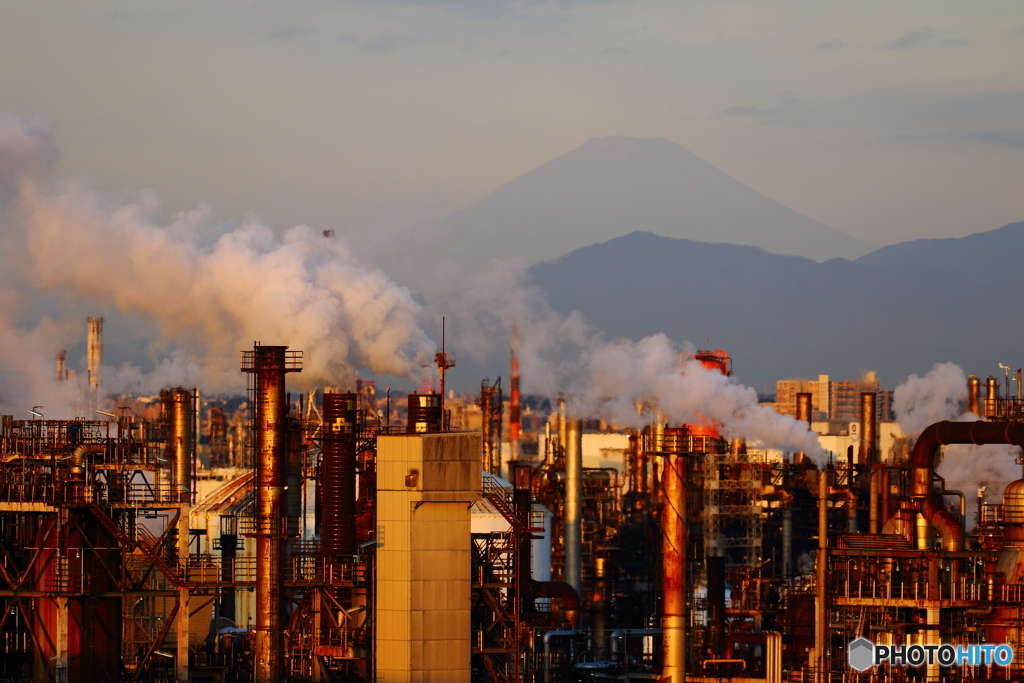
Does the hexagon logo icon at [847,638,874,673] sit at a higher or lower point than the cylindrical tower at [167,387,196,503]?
lower

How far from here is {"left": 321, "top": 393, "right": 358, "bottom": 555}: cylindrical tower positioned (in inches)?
1823

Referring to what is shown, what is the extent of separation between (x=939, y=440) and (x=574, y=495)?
83.7ft

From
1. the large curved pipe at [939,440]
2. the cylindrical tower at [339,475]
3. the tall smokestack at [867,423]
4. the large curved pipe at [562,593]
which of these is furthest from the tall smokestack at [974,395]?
the cylindrical tower at [339,475]

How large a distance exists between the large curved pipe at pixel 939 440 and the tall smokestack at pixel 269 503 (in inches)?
701

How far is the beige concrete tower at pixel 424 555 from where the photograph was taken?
3444 cm

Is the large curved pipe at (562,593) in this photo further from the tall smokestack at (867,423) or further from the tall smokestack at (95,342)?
the tall smokestack at (95,342)

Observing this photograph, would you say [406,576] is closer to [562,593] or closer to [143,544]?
[143,544]

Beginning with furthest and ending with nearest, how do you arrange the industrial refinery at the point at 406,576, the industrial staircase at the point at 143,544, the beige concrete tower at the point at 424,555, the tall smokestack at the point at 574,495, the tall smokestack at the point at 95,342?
the tall smokestack at the point at 95,342 < the tall smokestack at the point at 574,495 < the industrial staircase at the point at 143,544 < the industrial refinery at the point at 406,576 < the beige concrete tower at the point at 424,555

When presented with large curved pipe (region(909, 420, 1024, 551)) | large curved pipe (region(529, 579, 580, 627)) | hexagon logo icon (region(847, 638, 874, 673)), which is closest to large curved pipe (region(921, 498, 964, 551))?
large curved pipe (region(909, 420, 1024, 551))

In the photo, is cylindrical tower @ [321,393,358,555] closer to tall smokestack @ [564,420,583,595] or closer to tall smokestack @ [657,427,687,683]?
tall smokestack @ [657,427,687,683]

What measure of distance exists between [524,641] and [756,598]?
68.8ft

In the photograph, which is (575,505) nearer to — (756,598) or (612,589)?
(612,589)

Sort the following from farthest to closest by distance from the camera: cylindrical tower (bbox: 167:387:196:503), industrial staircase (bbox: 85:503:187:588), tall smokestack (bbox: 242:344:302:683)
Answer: cylindrical tower (bbox: 167:387:196:503) < tall smokestack (bbox: 242:344:302:683) < industrial staircase (bbox: 85:503:187:588)

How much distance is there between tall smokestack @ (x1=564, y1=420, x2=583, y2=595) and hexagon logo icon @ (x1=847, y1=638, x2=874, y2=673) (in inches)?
1049
